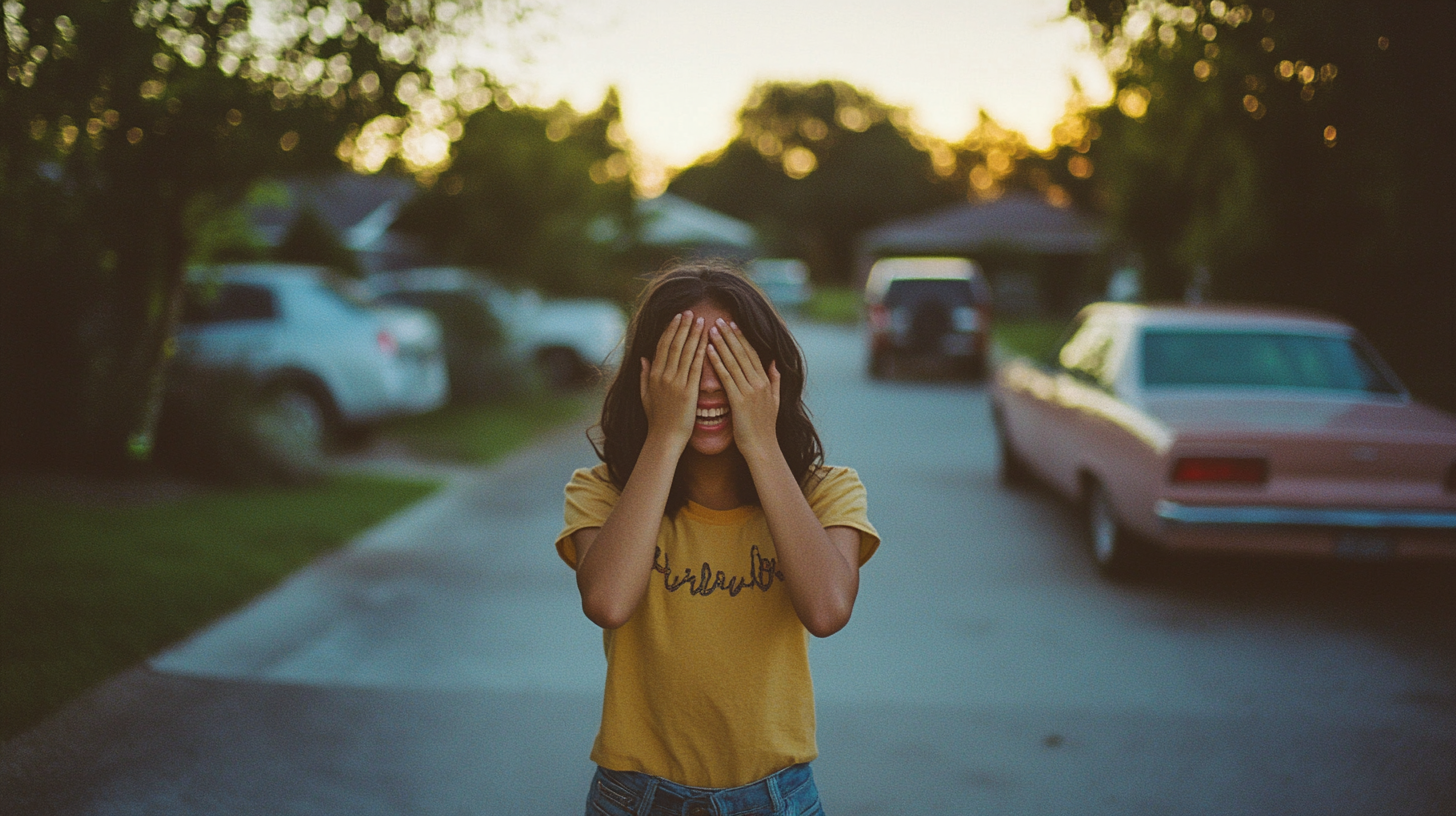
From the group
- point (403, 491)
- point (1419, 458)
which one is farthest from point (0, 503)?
point (1419, 458)

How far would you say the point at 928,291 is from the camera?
19.1 meters

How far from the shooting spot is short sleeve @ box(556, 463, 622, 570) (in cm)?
209

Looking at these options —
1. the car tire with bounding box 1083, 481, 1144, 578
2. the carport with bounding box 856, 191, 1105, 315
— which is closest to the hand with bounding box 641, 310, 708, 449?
the car tire with bounding box 1083, 481, 1144, 578

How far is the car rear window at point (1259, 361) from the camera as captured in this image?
650 centimetres

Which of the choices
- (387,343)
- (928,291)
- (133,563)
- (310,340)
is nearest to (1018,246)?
(928,291)

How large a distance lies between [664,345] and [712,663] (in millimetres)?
566

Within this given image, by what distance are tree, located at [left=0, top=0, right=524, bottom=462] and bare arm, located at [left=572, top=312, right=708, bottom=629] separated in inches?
194

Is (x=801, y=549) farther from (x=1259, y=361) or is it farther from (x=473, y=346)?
(x=473, y=346)

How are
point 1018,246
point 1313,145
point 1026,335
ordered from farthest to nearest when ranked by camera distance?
1. point 1018,246
2. point 1026,335
3. point 1313,145

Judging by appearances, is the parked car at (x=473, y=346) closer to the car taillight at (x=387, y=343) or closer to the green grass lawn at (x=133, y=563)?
the car taillight at (x=387, y=343)

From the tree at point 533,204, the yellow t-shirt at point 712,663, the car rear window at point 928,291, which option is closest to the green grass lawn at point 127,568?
the yellow t-shirt at point 712,663

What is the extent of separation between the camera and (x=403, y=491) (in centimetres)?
881

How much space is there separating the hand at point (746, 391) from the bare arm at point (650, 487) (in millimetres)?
38

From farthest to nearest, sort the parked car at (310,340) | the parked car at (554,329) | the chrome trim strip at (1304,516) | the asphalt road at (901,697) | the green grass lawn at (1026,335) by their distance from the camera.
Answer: the green grass lawn at (1026,335) → the parked car at (554,329) → the parked car at (310,340) → the chrome trim strip at (1304,516) → the asphalt road at (901,697)
